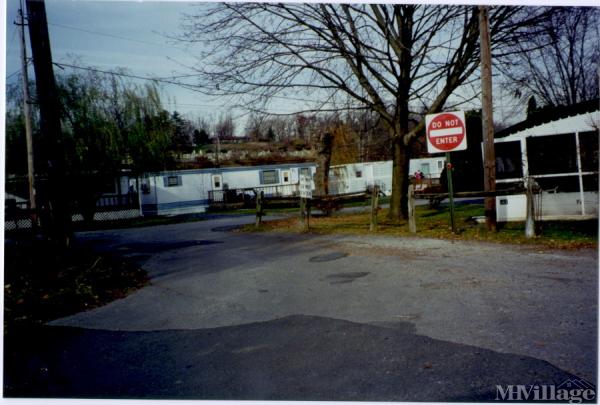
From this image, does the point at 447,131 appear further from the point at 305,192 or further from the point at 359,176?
the point at 359,176

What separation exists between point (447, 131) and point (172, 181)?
75.6 ft

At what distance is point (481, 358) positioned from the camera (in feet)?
10.3

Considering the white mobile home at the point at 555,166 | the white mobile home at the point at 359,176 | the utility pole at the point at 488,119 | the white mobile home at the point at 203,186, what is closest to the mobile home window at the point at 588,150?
the white mobile home at the point at 555,166

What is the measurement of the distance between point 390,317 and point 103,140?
19.6 meters

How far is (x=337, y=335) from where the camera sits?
371 centimetres

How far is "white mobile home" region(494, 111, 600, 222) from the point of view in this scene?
8.91 meters

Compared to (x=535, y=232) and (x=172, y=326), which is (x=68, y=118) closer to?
(x=172, y=326)

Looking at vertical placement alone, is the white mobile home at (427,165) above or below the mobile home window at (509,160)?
above

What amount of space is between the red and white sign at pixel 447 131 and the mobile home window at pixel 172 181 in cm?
2261

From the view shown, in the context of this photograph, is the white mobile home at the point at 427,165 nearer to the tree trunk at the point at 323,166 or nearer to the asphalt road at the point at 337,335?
the tree trunk at the point at 323,166

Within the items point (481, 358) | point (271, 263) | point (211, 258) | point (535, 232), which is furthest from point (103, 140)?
point (481, 358)

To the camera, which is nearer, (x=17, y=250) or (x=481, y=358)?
(x=481, y=358)

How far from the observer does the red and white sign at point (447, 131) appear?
8.09 meters

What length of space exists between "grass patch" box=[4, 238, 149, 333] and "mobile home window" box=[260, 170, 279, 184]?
82.9ft
